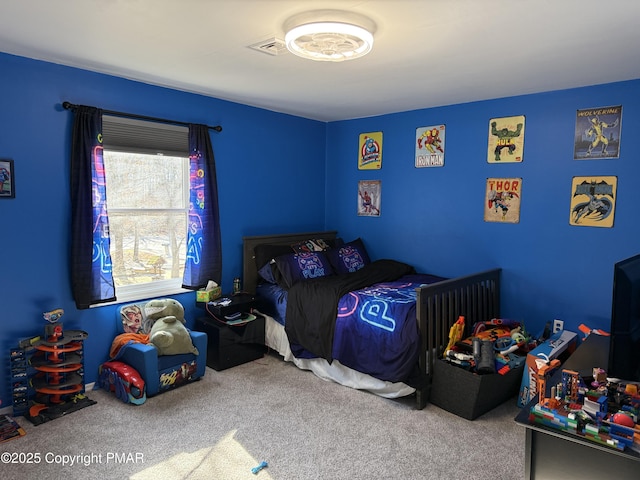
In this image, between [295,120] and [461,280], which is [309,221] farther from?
[461,280]

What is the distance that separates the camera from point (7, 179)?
8.76 feet

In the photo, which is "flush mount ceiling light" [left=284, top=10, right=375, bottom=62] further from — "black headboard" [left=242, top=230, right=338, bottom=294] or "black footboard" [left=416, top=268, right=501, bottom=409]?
"black headboard" [left=242, top=230, right=338, bottom=294]

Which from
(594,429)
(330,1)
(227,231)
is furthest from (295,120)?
(594,429)

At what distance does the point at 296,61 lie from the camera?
2.67 m

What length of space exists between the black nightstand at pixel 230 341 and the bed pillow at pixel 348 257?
34.6 inches

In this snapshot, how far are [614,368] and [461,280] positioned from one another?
1.70 m

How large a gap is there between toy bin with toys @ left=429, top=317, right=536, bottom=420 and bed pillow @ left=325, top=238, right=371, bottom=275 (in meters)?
1.33

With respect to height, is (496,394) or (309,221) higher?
(309,221)

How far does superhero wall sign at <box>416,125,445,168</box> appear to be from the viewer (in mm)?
3936

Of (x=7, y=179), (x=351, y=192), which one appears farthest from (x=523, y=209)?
(x=7, y=179)

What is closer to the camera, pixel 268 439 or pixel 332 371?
pixel 268 439

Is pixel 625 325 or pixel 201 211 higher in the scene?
pixel 201 211

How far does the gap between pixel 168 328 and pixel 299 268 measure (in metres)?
1.18

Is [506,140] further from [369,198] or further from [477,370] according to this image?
[477,370]
